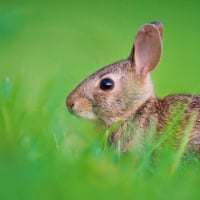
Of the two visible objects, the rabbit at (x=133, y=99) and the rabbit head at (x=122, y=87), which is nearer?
the rabbit at (x=133, y=99)

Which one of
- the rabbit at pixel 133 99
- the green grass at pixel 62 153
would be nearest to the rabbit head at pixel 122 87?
the rabbit at pixel 133 99

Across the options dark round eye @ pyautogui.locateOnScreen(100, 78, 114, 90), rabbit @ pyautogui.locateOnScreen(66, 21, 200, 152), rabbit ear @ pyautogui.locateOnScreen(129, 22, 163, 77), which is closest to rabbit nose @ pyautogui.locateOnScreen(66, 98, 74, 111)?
rabbit @ pyautogui.locateOnScreen(66, 21, 200, 152)

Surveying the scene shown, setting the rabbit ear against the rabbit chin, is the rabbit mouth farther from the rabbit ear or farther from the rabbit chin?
the rabbit ear

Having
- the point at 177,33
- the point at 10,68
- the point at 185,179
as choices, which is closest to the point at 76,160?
the point at 185,179

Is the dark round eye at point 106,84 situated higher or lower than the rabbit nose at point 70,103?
higher

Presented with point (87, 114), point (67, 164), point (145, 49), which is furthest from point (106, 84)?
point (67, 164)

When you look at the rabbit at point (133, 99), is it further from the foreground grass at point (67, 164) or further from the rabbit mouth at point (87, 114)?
the foreground grass at point (67, 164)

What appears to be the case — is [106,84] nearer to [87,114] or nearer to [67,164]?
[87,114]

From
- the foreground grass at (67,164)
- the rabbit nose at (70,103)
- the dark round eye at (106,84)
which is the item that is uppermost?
the dark round eye at (106,84)
